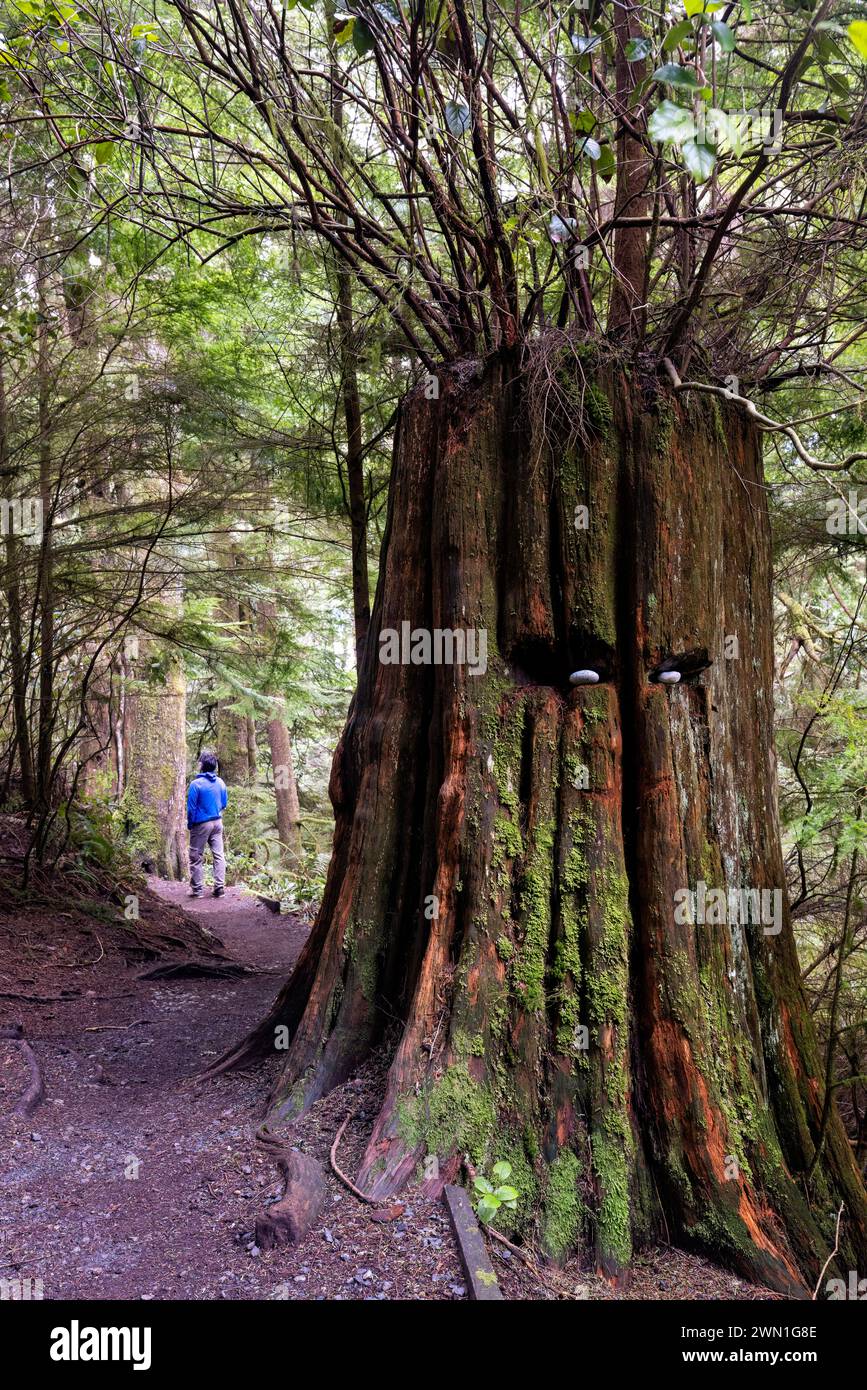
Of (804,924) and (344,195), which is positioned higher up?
(344,195)

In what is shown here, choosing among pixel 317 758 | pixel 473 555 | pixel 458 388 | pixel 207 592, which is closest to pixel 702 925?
pixel 473 555

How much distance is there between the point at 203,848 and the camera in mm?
12336

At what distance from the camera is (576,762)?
3502 mm

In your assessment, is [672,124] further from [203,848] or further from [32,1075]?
[203,848]

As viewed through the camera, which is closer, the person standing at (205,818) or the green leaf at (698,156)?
the green leaf at (698,156)

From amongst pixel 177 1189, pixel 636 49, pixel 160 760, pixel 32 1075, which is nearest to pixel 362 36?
pixel 636 49

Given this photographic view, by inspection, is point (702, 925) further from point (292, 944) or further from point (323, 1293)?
point (292, 944)

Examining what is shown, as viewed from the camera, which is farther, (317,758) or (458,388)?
(317,758)

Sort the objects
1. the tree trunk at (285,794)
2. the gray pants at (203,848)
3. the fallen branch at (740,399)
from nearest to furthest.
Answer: the fallen branch at (740,399) < the gray pants at (203,848) < the tree trunk at (285,794)

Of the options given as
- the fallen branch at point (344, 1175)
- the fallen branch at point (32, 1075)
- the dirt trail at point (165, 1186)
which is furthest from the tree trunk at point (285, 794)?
the fallen branch at point (344, 1175)

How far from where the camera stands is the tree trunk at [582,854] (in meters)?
3.15

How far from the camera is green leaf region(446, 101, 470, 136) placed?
3.30 meters

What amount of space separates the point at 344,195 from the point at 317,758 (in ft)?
64.5

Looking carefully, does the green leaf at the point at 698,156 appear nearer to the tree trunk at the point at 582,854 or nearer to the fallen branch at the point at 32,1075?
the tree trunk at the point at 582,854
